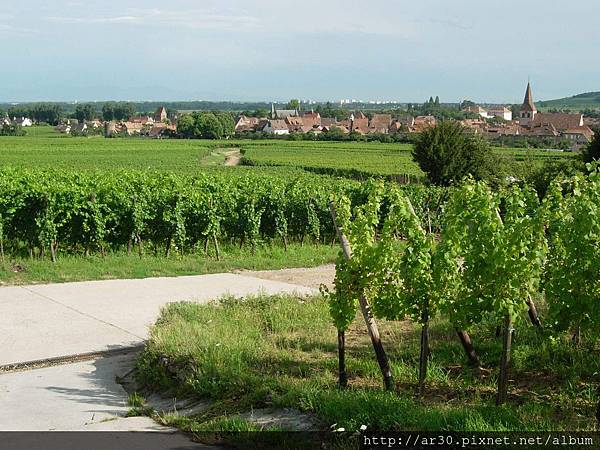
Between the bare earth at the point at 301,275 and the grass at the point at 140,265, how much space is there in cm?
54

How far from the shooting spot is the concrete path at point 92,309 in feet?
34.8

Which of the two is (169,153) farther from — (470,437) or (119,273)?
(470,437)

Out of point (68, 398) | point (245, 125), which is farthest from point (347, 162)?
point (245, 125)

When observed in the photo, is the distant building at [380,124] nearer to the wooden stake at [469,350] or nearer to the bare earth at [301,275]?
the bare earth at [301,275]

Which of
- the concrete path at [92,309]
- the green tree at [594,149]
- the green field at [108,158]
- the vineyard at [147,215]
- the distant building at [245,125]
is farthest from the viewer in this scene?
the distant building at [245,125]

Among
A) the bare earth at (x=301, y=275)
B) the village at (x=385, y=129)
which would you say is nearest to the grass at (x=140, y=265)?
the bare earth at (x=301, y=275)

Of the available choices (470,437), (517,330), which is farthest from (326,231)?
(470,437)

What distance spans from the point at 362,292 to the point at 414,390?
45.1 inches

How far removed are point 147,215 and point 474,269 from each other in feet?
44.0

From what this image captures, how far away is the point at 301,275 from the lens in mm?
17328

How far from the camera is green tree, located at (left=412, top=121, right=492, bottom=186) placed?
173 ft

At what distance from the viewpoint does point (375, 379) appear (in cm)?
802

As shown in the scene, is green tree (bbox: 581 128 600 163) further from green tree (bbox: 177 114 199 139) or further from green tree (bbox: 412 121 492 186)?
green tree (bbox: 177 114 199 139)

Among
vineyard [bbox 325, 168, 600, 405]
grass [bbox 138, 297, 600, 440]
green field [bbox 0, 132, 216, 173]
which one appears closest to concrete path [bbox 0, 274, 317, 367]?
grass [bbox 138, 297, 600, 440]
